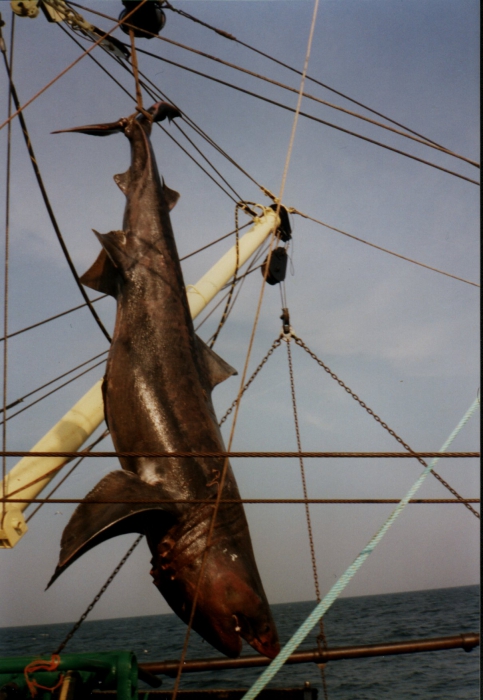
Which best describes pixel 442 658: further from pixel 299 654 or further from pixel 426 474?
pixel 426 474

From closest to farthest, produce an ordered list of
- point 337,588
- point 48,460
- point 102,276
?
1. point 337,588
2. point 102,276
3. point 48,460

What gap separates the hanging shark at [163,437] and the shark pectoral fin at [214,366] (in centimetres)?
1

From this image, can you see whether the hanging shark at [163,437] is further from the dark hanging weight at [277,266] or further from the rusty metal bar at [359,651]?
the dark hanging weight at [277,266]

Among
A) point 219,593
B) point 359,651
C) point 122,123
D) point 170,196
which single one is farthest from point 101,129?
point 359,651

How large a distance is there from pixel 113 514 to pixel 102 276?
184cm

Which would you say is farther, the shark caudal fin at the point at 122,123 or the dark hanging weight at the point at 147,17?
the dark hanging weight at the point at 147,17

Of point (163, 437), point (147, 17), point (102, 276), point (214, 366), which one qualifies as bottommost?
point (163, 437)

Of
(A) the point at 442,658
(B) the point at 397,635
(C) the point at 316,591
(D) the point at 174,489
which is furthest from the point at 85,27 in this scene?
(B) the point at 397,635

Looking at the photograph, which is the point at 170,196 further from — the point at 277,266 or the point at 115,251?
the point at 277,266

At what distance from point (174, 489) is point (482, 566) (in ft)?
5.95

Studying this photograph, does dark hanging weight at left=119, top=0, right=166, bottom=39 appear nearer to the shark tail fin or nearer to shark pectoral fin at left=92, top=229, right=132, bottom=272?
the shark tail fin

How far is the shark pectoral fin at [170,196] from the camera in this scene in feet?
15.5

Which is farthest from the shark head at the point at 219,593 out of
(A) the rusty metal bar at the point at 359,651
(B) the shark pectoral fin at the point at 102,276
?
(B) the shark pectoral fin at the point at 102,276

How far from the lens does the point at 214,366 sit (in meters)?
4.50
